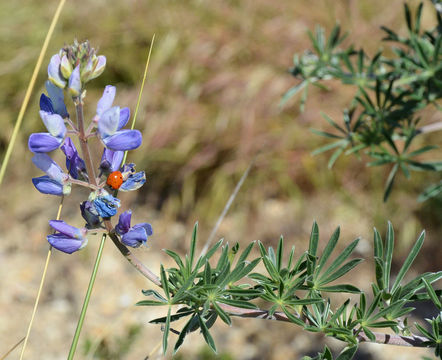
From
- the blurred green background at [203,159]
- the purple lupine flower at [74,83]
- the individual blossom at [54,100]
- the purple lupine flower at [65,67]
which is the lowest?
the blurred green background at [203,159]

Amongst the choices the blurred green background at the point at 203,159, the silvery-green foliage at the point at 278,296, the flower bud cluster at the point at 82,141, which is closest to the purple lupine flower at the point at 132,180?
the flower bud cluster at the point at 82,141

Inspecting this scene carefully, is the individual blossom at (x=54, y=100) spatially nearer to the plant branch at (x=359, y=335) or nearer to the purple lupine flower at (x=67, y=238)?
the purple lupine flower at (x=67, y=238)

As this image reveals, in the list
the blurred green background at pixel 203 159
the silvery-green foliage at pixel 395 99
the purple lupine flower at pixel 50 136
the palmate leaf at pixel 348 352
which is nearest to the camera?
the purple lupine flower at pixel 50 136

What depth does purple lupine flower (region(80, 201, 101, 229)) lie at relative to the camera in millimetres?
668

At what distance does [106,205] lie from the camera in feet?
2.14

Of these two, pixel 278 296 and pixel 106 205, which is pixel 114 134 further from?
pixel 278 296

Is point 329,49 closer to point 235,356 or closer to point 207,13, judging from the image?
point 235,356

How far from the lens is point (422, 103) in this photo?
1133 mm

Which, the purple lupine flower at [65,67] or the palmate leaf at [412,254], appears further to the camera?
the palmate leaf at [412,254]

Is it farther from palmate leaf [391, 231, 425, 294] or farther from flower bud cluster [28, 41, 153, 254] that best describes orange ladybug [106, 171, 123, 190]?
palmate leaf [391, 231, 425, 294]

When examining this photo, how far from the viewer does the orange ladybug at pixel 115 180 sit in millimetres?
654

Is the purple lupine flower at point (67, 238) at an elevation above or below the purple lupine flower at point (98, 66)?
below

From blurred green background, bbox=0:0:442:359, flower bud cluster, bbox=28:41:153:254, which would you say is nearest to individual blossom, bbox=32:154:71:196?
flower bud cluster, bbox=28:41:153:254

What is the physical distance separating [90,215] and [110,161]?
0.08m
